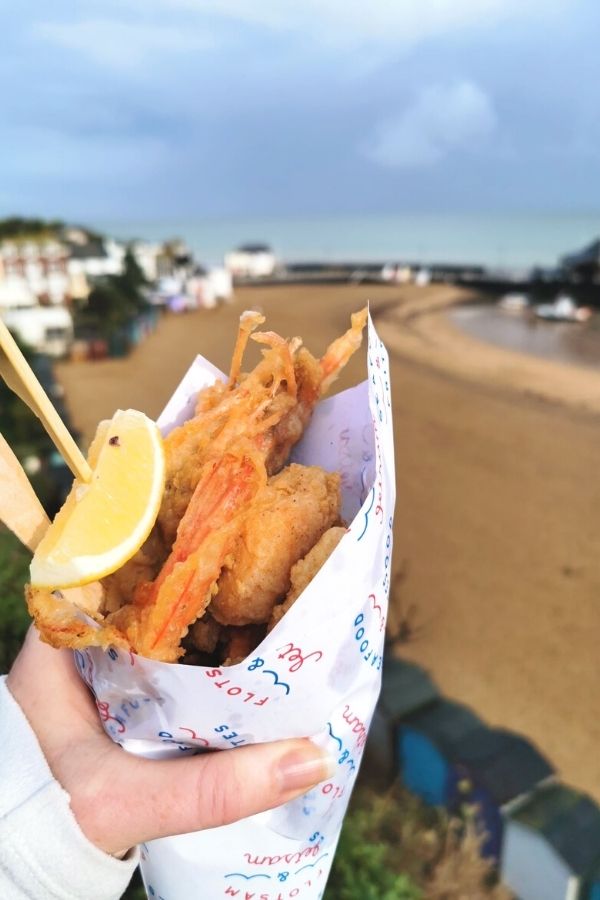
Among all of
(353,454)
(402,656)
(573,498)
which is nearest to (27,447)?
(402,656)

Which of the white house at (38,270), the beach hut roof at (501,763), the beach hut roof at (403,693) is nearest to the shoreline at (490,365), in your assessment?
the white house at (38,270)

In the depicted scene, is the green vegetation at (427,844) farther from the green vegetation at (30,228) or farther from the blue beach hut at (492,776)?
the green vegetation at (30,228)

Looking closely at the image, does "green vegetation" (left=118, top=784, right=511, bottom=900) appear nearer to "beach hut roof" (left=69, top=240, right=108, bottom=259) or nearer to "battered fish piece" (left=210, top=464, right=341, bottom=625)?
"battered fish piece" (left=210, top=464, right=341, bottom=625)

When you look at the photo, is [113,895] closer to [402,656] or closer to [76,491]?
[76,491]

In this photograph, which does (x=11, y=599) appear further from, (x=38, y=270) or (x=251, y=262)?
(x=251, y=262)

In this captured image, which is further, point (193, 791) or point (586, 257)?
point (586, 257)

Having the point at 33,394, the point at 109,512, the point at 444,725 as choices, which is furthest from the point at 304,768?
the point at 444,725

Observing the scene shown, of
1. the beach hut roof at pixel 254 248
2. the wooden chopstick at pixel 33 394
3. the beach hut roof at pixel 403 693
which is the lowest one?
the beach hut roof at pixel 403 693
